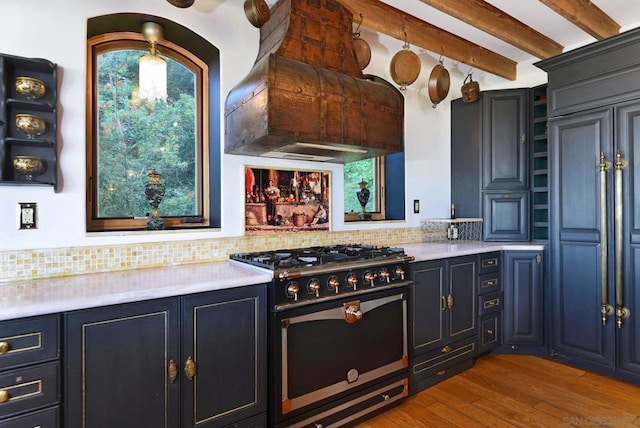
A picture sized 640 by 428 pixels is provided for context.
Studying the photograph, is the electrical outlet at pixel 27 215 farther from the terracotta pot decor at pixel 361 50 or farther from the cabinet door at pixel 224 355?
the terracotta pot decor at pixel 361 50

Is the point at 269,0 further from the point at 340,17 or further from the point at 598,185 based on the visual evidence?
the point at 598,185

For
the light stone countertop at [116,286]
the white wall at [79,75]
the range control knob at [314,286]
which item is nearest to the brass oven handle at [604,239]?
the white wall at [79,75]

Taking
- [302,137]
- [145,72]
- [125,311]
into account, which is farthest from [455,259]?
[145,72]

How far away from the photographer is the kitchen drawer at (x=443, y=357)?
8.29 ft

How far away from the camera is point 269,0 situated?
7.82ft

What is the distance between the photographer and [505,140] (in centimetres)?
338

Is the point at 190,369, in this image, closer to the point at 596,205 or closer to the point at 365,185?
the point at 365,185

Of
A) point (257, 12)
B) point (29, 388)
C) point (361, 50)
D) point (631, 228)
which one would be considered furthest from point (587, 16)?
point (29, 388)

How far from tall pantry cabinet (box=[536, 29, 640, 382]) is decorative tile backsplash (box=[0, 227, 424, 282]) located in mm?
1847

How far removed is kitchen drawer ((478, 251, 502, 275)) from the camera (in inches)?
116

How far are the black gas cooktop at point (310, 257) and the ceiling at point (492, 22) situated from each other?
1.58 meters

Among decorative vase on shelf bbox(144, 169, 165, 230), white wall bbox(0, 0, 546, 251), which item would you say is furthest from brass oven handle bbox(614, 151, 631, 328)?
decorative vase on shelf bbox(144, 169, 165, 230)

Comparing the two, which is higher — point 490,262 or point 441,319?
point 490,262

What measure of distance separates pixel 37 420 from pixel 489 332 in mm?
2936
